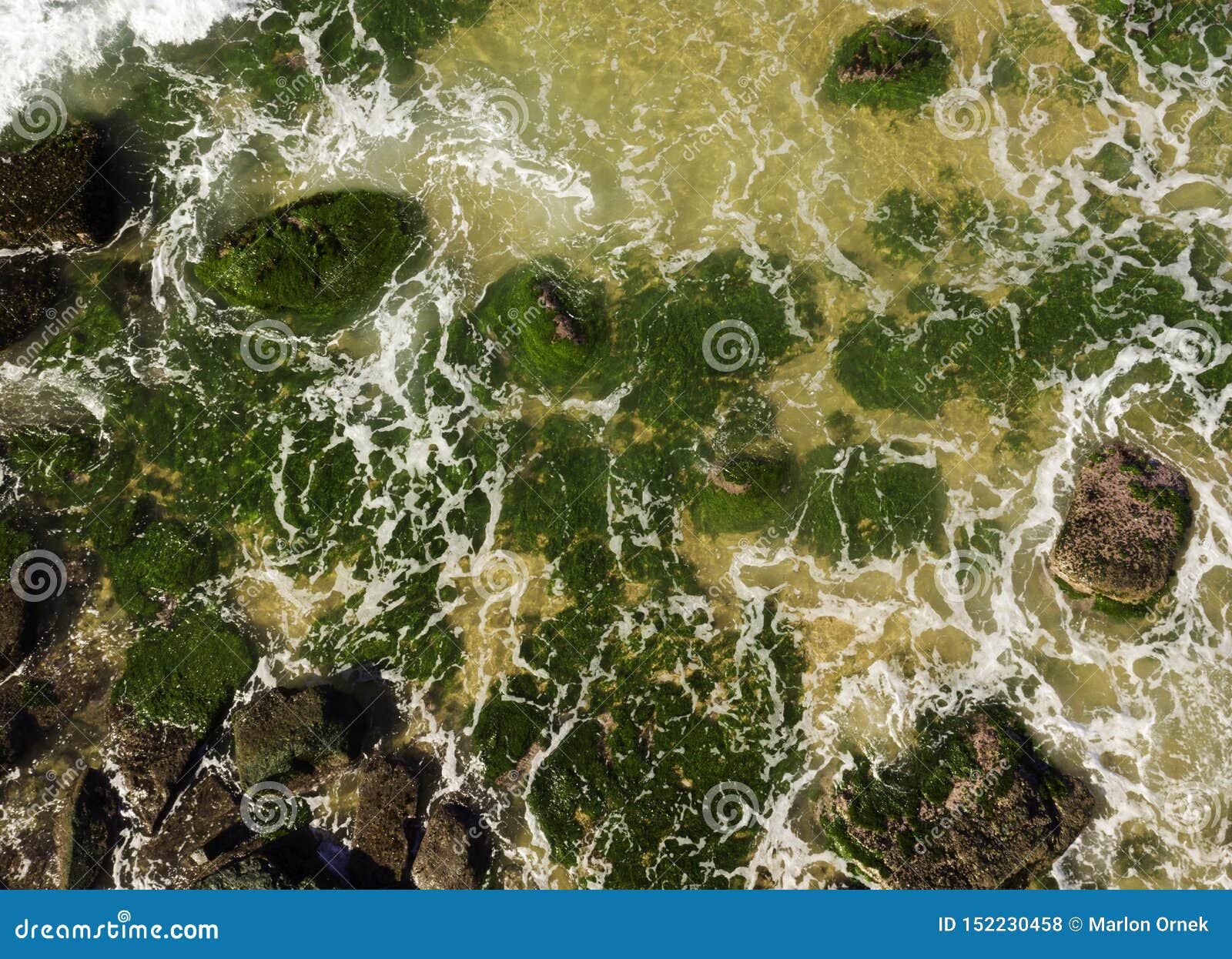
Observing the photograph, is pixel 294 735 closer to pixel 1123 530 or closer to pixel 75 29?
pixel 75 29

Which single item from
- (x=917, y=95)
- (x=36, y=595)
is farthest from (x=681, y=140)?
(x=36, y=595)

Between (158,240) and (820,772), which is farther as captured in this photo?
(158,240)

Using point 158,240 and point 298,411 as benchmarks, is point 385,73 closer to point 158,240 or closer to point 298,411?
point 158,240
